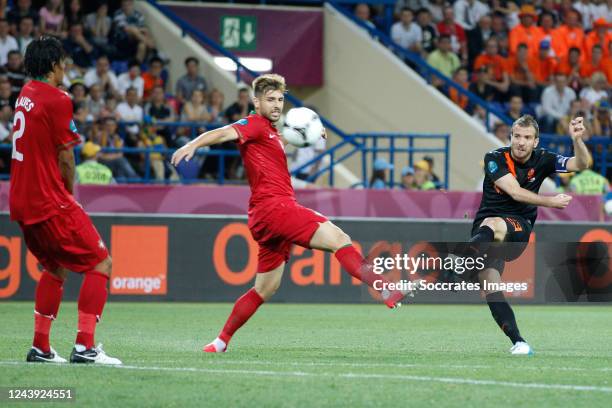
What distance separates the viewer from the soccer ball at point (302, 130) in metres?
9.94

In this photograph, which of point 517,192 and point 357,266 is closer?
point 357,266

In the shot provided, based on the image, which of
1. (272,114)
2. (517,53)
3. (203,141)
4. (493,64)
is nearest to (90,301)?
(203,141)

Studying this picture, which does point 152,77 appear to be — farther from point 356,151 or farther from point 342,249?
point 342,249

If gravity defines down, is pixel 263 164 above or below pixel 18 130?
below

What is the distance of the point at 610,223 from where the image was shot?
18531 millimetres

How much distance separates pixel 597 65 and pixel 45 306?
62.8 feet

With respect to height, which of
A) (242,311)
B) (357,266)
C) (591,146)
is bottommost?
(242,311)

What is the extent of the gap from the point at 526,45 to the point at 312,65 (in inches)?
164

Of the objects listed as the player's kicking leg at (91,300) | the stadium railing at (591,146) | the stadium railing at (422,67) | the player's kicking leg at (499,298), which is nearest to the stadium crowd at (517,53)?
the stadium railing at (422,67)

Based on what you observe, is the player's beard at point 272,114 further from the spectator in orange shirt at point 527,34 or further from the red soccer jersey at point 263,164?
the spectator in orange shirt at point 527,34

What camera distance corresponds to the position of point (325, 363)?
354 inches

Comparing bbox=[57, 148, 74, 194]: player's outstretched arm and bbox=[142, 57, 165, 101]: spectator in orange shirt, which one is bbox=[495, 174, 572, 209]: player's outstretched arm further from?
bbox=[142, 57, 165, 101]: spectator in orange shirt

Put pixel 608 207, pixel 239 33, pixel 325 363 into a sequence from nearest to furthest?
pixel 325 363
pixel 608 207
pixel 239 33

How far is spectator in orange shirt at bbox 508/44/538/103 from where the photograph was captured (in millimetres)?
24562
